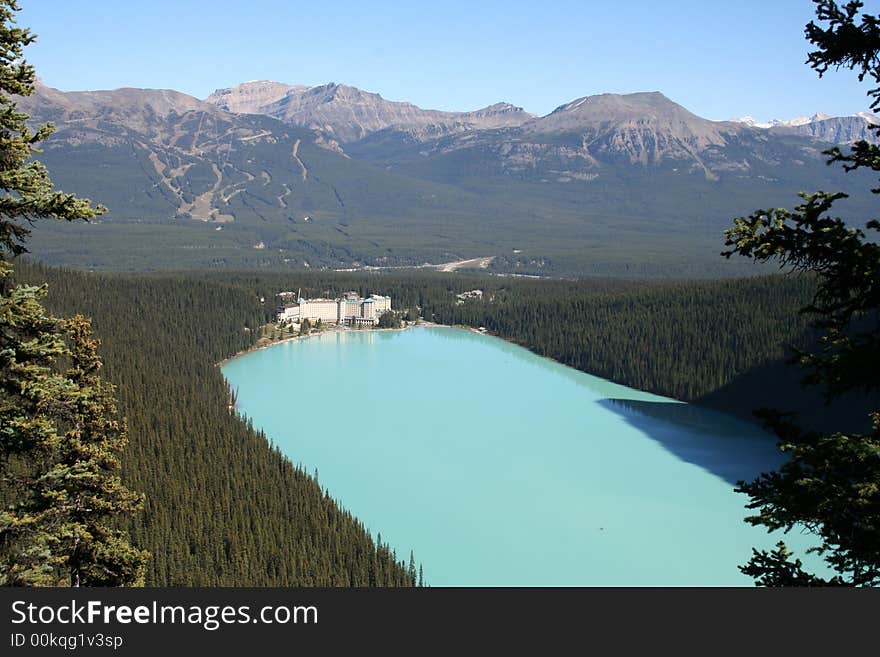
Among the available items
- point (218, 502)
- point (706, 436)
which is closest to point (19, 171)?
point (218, 502)

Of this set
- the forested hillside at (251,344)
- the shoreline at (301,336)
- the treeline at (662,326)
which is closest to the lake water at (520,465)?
the shoreline at (301,336)

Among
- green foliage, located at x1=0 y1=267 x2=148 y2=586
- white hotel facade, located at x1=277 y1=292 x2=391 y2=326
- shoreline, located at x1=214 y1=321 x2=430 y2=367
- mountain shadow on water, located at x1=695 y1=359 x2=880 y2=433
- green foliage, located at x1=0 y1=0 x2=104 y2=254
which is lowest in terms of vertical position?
shoreline, located at x1=214 y1=321 x2=430 y2=367

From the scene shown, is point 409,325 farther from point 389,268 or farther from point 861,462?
point 861,462

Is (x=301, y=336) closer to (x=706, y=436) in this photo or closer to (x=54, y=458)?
(x=706, y=436)

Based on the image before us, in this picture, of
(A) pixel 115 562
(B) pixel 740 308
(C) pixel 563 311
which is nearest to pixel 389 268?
(C) pixel 563 311

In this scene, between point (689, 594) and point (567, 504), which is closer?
point (689, 594)

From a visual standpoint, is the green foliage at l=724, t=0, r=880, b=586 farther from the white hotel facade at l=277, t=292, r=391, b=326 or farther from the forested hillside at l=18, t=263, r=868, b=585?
the white hotel facade at l=277, t=292, r=391, b=326

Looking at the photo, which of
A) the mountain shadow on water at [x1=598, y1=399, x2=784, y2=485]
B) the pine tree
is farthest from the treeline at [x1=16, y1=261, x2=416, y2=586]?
the mountain shadow on water at [x1=598, y1=399, x2=784, y2=485]
